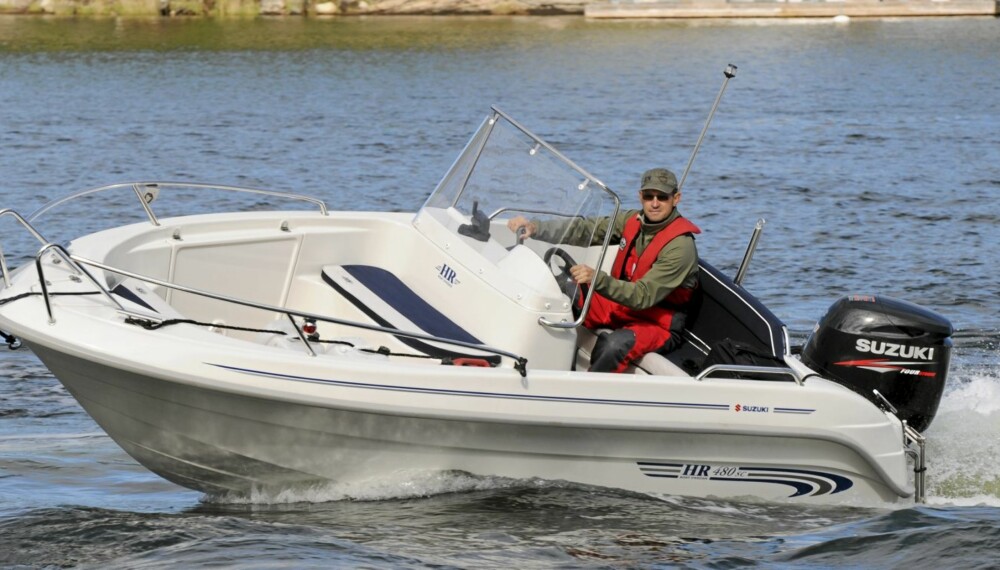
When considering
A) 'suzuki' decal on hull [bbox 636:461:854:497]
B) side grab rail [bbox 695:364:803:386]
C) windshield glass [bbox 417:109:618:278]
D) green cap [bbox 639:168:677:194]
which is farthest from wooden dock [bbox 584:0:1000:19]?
side grab rail [bbox 695:364:803:386]

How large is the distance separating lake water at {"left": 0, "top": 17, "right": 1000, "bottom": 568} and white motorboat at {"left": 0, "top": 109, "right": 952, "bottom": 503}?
0.74ft

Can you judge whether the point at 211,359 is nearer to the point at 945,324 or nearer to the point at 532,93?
the point at 945,324

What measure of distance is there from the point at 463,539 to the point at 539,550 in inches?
13.5

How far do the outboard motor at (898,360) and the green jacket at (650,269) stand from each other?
0.81 metres

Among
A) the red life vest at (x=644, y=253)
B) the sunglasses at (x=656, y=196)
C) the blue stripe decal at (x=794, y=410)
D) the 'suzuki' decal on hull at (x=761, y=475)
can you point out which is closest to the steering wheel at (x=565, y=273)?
the red life vest at (x=644, y=253)

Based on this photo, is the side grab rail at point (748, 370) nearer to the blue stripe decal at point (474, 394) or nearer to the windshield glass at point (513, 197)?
the blue stripe decal at point (474, 394)

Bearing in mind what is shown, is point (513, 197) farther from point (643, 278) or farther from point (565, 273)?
point (643, 278)

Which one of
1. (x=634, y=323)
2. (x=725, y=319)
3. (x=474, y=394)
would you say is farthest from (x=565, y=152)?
(x=474, y=394)

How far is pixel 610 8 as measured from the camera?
49.1 metres

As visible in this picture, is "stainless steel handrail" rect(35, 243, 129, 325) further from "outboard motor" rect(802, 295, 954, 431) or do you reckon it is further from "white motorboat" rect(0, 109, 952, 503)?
"outboard motor" rect(802, 295, 954, 431)

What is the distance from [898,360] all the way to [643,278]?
1264mm

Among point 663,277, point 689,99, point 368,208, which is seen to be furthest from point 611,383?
point 689,99

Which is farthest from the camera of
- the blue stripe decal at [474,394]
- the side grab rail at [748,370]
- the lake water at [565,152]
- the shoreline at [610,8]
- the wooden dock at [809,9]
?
the wooden dock at [809,9]

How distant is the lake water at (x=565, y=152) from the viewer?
5879 millimetres
